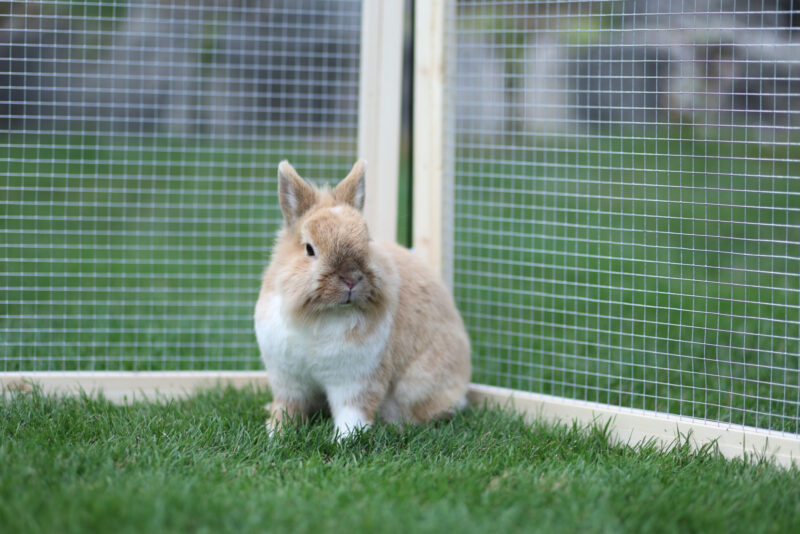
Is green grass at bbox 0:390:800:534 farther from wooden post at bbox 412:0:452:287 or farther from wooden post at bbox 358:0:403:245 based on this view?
wooden post at bbox 358:0:403:245

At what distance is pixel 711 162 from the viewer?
6484mm

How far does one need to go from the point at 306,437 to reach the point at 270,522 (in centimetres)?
87

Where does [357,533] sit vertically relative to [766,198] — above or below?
below

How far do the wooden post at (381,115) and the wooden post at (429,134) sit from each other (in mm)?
102

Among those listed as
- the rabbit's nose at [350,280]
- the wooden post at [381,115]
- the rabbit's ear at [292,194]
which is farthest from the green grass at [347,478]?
the wooden post at [381,115]

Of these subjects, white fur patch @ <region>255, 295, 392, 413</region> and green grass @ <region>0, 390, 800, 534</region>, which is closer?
green grass @ <region>0, 390, 800, 534</region>

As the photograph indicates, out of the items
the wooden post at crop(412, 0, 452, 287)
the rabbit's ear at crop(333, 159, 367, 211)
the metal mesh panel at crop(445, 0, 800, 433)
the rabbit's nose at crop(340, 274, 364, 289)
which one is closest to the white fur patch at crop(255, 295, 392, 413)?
the rabbit's nose at crop(340, 274, 364, 289)

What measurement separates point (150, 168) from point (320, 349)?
486 cm

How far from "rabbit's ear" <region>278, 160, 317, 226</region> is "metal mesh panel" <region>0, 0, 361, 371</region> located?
0.96 metres

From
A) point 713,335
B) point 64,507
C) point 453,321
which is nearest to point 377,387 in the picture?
point 453,321

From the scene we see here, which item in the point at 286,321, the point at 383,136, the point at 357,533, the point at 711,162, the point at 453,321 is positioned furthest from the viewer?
the point at 711,162

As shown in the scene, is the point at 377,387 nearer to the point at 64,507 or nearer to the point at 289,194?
the point at 289,194

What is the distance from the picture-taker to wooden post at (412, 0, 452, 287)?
3.96 m

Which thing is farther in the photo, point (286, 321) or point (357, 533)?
point (286, 321)
